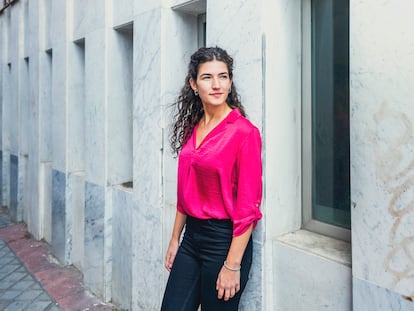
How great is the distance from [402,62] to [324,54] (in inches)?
29.1

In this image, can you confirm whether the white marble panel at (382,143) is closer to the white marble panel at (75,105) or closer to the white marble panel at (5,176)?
the white marble panel at (75,105)

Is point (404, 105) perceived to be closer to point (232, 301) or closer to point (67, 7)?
point (232, 301)

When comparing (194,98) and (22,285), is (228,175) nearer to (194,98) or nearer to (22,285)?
(194,98)

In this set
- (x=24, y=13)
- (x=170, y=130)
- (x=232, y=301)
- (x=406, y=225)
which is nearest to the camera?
(x=406, y=225)

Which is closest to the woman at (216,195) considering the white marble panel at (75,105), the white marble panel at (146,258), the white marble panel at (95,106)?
the white marble panel at (146,258)

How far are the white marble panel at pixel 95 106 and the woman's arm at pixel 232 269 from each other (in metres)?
2.65

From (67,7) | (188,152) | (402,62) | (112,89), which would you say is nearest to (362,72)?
(402,62)

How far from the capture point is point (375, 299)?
184 centimetres

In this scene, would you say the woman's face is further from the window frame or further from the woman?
the window frame

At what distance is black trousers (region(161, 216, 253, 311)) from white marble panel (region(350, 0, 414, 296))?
2.15ft

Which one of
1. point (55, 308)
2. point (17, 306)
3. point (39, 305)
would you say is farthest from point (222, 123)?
point (17, 306)

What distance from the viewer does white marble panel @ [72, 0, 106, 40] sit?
4.31 meters

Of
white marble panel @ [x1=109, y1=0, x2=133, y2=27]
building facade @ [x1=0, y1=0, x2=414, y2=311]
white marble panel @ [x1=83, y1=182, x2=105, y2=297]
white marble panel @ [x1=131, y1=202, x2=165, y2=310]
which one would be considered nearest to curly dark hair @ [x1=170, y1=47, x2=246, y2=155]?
building facade @ [x1=0, y1=0, x2=414, y2=311]

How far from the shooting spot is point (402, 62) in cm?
171
